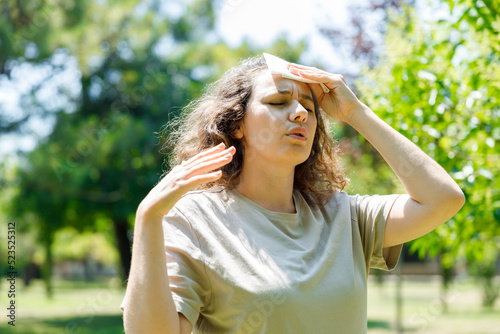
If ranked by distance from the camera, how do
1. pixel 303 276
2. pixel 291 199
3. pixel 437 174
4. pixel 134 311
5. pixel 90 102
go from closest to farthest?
pixel 134 311
pixel 303 276
pixel 437 174
pixel 291 199
pixel 90 102

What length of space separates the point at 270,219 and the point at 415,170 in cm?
52

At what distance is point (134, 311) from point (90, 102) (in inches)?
523

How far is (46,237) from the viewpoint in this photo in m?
16.3

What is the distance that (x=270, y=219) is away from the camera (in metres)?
1.89

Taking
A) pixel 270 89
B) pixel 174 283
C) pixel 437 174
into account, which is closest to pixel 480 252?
pixel 437 174

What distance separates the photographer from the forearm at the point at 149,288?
1500 mm

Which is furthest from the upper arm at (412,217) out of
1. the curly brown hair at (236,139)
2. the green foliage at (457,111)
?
the green foliage at (457,111)

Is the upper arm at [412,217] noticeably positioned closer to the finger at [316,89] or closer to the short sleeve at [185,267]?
the finger at [316,89]

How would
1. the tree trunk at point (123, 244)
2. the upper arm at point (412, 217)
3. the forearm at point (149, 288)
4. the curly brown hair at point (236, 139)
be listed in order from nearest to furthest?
the forearm at point (149, 288)
the upper arm at point (412, 217)
the curly brown hair at point (236, 139)
the tree trunk at point (123, 244)

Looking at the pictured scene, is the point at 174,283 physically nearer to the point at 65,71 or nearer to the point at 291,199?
the point at 291,199

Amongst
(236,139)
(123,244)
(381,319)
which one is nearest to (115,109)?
(123,244)

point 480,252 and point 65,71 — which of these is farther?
point 65,71

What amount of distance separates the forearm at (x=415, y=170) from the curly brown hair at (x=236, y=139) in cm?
28

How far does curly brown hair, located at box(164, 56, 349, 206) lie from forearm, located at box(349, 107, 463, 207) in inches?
11.1
